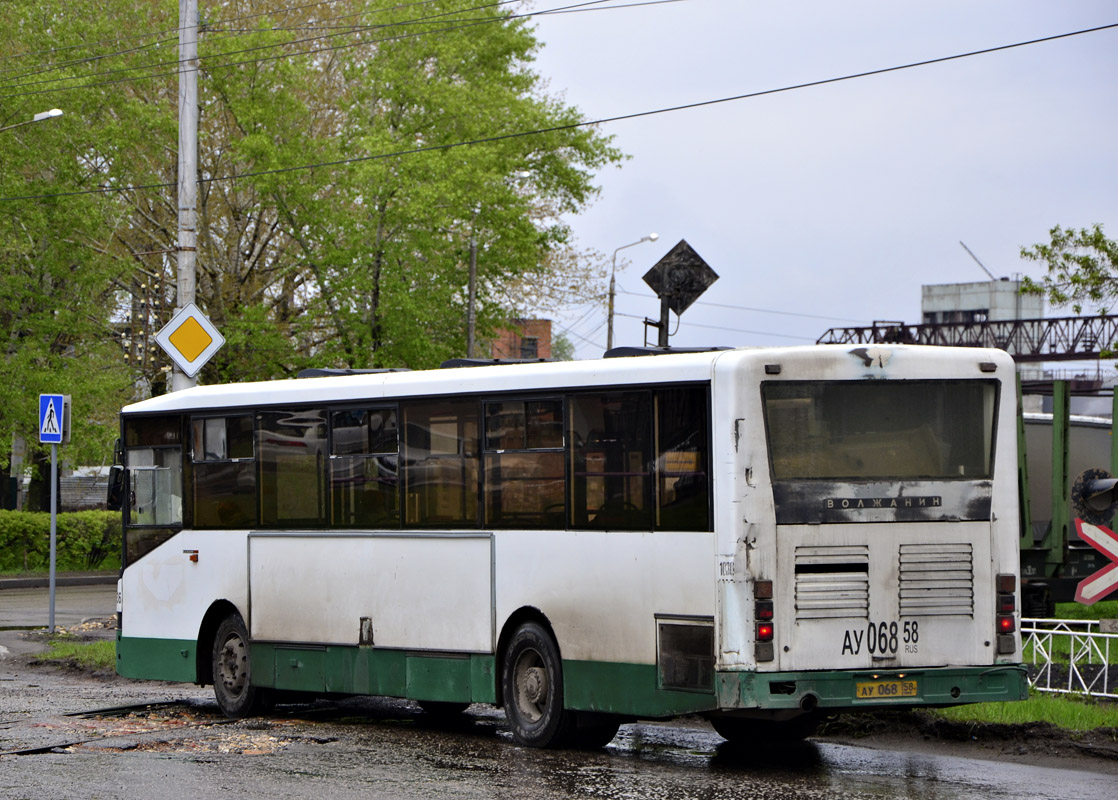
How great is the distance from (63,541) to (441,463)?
27.3 meters

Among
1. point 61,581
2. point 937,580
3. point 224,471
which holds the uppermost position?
point 224,471

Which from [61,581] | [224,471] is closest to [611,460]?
[224,471]

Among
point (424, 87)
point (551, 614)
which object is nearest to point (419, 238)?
point (424, 87)

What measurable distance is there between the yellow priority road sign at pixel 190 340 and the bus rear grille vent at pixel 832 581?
9929 millimetres

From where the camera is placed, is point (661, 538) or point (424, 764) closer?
point (424, 764)

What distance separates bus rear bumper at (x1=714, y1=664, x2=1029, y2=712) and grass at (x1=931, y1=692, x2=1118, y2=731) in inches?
43.7

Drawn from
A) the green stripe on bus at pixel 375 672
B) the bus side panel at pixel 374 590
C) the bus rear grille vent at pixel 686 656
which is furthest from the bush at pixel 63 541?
the bus rear grille vent at pixel 686 656

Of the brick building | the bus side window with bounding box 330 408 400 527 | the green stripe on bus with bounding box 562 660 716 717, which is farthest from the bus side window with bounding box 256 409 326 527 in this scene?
the brick building

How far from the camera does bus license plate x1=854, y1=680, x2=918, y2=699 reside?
1022cm

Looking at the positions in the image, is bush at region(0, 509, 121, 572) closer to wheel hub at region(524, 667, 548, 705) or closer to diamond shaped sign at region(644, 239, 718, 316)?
diamond shaped sign at region(644, 239, 718, 316)

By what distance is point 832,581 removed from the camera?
1027cm

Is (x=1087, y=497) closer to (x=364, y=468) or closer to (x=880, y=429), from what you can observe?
(x=880, y=429)

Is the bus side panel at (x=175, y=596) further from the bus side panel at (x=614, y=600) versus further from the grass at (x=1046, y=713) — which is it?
the grass at (x=1046, y=713)

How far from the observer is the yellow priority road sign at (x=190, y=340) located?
60.0ft
